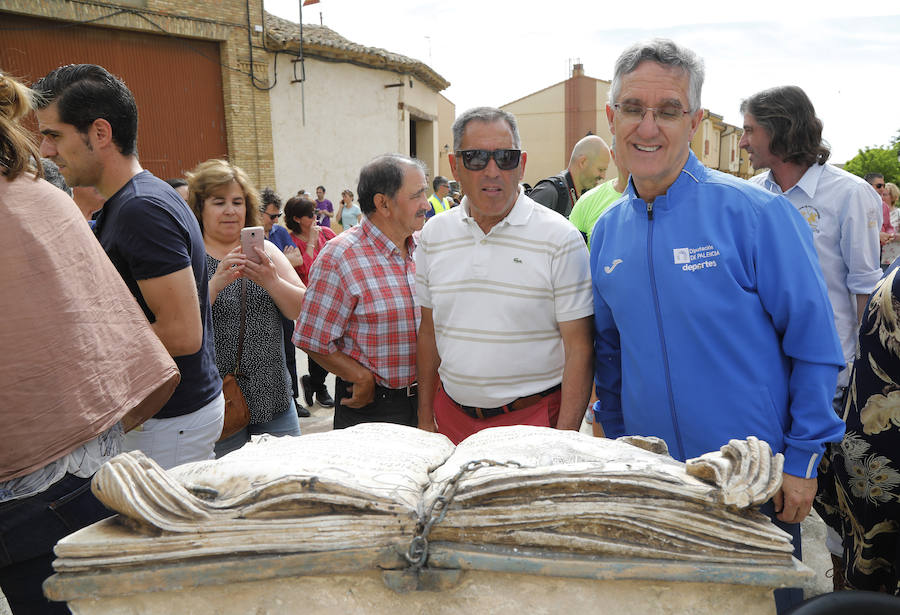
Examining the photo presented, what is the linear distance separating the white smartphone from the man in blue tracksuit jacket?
164 centimetres

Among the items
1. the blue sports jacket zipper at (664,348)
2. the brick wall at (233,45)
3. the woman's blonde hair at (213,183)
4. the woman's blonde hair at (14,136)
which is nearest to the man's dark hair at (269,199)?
the woman's blonde hair at (213,183)

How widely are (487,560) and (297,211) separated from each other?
5.43 metres

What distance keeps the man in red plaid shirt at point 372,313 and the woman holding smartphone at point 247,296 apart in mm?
288

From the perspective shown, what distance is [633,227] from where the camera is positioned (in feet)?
5.73

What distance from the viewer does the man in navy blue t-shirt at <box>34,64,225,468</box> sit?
1897mm

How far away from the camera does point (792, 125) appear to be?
9.71 feet

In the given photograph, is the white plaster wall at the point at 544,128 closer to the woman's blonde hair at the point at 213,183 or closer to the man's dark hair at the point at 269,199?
the man's dark hair at the point at 269,199

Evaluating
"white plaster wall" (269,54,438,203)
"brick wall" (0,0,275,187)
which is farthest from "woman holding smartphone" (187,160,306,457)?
"white plaster wall" (269,54,438,203)

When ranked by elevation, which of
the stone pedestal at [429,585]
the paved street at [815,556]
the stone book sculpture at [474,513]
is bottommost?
the paved street at [815,556]

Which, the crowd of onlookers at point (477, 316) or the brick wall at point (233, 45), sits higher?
the brick wall at point (233, 45)

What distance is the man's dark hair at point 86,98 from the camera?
192 cm

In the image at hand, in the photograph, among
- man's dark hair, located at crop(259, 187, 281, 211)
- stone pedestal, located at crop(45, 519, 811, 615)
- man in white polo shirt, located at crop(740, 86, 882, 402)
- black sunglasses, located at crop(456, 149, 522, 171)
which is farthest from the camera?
man's dark hair, located at crop(259, 187, 281, 211)

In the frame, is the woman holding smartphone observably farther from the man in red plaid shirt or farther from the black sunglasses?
the black sunglasses

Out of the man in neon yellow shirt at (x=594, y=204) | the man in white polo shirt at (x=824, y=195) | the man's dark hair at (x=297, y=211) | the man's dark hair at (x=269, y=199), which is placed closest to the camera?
the man in white polo shirt at (x=824, y=195)
